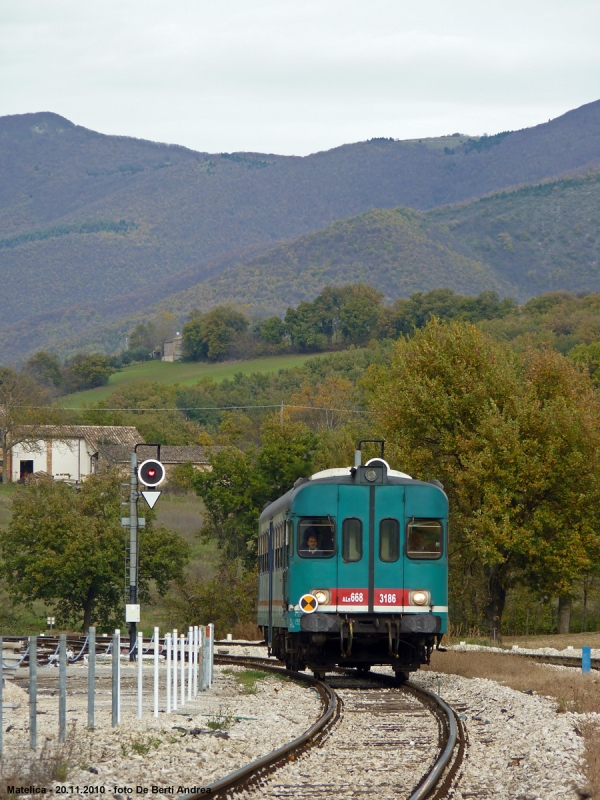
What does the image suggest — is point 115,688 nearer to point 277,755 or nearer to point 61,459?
point 277,755

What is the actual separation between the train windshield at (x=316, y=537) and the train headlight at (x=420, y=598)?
1409mm

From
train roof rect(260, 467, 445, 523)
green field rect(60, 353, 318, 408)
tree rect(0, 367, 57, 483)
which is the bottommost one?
train roof rect(260, 467, 445, 523)

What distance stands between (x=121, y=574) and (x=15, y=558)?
548 centimetres

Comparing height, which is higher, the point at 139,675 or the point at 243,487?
the point at 243,487

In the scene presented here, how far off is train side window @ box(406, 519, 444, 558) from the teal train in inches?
0.6

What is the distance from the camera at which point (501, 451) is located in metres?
36.1

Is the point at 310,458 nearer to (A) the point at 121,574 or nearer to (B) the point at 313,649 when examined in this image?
(A) the point at 121,574

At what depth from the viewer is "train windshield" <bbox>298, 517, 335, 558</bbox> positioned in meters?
17.4

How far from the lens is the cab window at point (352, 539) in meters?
17.4

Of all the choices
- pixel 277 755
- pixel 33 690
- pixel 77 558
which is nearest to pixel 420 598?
pixel 277 755

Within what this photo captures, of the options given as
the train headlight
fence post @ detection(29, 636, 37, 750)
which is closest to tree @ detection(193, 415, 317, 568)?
the train headlight

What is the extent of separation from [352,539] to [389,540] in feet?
1.90

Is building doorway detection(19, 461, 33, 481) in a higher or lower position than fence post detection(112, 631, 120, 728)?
higher

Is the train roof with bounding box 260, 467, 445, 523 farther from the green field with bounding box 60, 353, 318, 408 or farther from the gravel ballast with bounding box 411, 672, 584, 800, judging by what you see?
the green field with bounding box 60, 353, 318, 408
